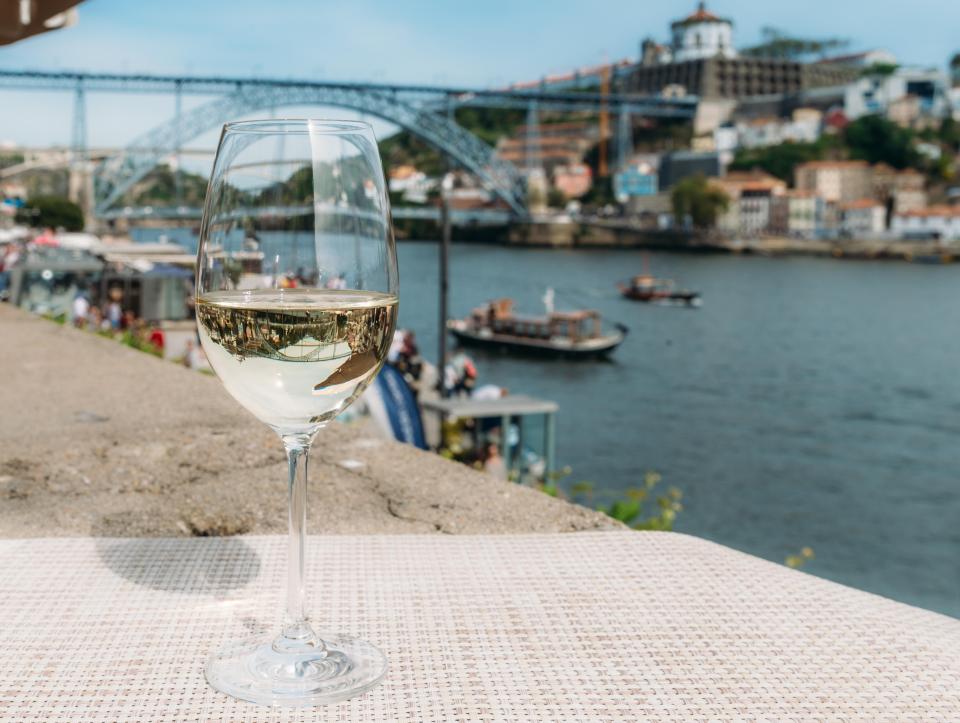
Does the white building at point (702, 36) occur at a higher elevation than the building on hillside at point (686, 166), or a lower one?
higher

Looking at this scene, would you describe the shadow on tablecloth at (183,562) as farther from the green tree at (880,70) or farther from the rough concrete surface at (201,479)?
the green tree at (880,70)

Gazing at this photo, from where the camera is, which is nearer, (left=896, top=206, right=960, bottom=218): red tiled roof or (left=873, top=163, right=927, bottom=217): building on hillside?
(left=896, top=206, right=960, bottom=218): red tiled roof

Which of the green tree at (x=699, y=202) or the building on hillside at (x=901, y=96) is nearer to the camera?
the green tree at (x=699, y=202)

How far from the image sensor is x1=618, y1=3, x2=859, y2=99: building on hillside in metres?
49.4

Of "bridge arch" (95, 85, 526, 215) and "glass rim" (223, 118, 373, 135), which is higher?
"bridge arch" (95, 85, 526, 215)

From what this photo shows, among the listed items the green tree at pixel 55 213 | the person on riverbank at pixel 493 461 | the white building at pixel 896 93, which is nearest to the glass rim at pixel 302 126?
the person on riverbank at pixel 493 461

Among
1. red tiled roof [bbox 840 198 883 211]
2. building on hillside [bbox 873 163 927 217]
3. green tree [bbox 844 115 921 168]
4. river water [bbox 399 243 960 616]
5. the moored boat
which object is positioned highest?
green tree [bbox 844 115 921 168]

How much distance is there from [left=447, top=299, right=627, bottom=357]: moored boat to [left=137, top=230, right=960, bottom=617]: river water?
0.77ft

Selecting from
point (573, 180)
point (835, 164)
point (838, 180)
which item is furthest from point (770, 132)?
point (573, 180)

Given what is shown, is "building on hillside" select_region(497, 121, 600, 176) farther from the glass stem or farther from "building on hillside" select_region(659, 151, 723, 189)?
the glass stem

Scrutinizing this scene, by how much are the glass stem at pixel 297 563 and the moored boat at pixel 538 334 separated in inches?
584

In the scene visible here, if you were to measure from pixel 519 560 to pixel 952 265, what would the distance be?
36.1 m

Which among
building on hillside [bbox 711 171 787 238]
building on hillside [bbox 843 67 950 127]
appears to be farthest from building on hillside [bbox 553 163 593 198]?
building on hillside [bbox 843 67 950 127]

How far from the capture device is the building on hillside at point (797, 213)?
39344 millimetres
